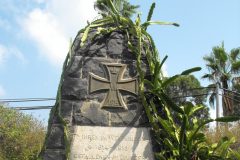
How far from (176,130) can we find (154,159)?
39cm

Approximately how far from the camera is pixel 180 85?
28188mm

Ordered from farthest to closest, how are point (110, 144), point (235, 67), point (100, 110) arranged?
point (235, 67), point (100, 110), point (110, 144)

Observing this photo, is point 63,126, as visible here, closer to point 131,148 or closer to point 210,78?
point 131,148

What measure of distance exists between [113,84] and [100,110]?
1.09ft

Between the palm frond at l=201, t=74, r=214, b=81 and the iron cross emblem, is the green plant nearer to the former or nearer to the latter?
the iron cross emblem

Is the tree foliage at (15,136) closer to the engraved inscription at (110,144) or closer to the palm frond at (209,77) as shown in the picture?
the palm frond at (209,77)

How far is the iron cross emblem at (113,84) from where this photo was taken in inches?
175

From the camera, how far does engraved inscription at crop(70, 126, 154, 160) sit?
418 cm

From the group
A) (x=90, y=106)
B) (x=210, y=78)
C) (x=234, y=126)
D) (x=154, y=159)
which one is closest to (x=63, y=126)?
(x=90, y=106)

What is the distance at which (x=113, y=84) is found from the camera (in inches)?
178

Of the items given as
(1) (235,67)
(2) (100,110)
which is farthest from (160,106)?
(1) (235,67)

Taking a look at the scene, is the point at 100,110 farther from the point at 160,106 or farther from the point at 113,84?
the point at 160,106

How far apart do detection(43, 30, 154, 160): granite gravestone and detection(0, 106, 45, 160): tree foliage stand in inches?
662

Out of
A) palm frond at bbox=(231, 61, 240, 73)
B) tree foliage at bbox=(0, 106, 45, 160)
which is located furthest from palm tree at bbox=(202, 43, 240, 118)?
tree foliage at bbox=(0, 106, 45, 160)
